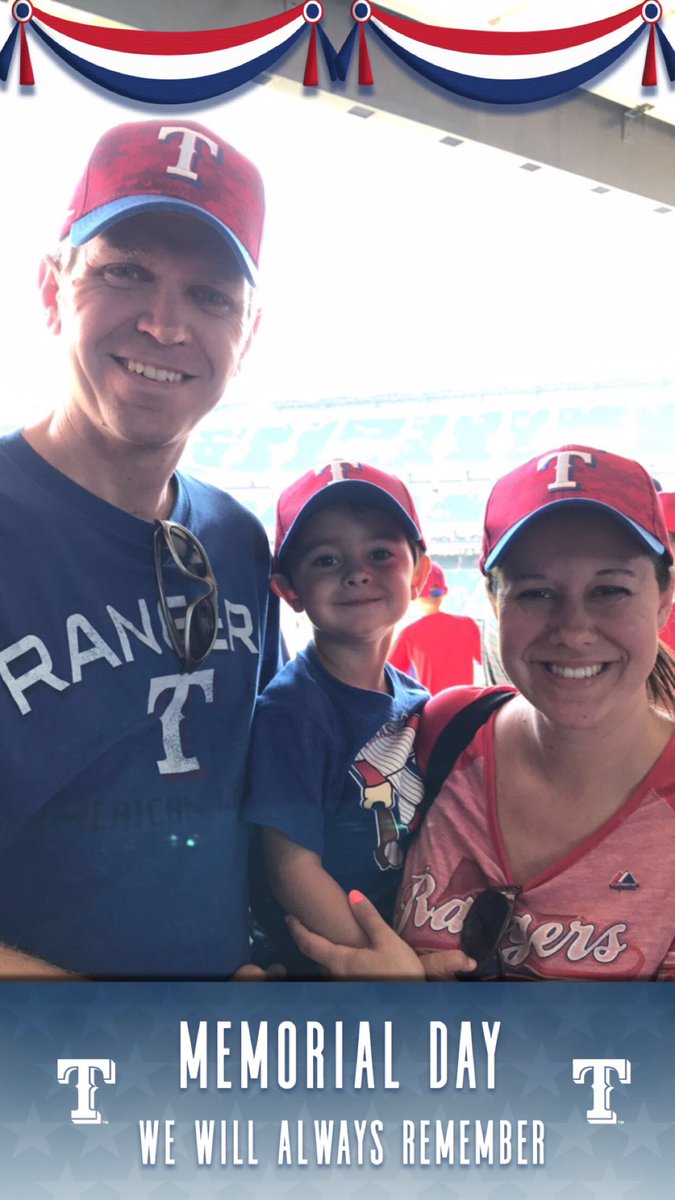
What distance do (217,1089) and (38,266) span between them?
1.27 m

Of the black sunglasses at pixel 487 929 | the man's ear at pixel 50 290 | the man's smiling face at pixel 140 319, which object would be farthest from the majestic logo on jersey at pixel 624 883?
the man's ear at pixel 50 290

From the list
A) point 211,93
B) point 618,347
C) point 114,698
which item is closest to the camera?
point 114,698

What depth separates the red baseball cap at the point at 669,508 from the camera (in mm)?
1754

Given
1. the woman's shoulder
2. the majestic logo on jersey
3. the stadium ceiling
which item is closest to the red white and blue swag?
the stadium ceiling

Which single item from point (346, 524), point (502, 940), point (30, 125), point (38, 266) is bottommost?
point (502, 940)

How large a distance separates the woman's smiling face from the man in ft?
1.44

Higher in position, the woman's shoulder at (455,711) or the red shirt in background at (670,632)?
the red shirt in background at (670,632)

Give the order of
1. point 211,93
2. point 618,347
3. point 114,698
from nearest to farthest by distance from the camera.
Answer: point 114,698 → point 211,93 → point 618,347

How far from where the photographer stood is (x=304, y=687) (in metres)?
1.69

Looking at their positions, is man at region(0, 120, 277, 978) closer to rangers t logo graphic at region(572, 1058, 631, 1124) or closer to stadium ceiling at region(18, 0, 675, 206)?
stadium ceiling at region(18, 0, 675, 206)

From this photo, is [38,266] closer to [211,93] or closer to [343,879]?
[211,93]

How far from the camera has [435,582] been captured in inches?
69.0

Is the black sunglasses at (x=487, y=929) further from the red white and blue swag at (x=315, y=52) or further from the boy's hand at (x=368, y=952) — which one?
the red white and blue swag at (x=315, y=52)

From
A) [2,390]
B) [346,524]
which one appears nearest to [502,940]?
[346,524]
